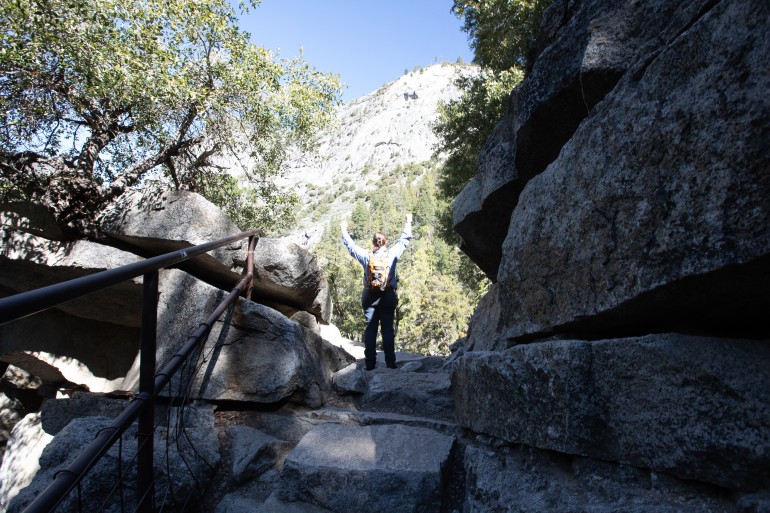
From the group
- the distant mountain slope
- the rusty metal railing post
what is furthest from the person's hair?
the distant mountain slope

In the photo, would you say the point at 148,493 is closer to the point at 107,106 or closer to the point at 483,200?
the point at 483,200

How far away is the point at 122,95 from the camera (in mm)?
6812

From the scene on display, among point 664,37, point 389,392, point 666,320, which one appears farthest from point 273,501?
point 664,37

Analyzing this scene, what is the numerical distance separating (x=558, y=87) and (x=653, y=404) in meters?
2.57

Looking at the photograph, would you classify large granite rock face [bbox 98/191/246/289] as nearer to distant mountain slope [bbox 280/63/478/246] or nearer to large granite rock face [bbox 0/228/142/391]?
large granite rock face [bbox 0/228/142/391]

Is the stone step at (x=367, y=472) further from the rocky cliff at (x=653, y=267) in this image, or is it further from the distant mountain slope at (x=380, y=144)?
the distant mountain slope at (x=380, y=144)

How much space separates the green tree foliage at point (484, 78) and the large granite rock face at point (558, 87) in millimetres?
5699

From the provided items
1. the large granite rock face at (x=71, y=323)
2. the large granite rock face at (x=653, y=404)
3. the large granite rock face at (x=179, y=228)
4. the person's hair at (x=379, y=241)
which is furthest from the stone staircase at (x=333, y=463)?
the large granite rock face at (x=71, y=323)

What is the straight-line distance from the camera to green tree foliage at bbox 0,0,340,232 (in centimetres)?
643

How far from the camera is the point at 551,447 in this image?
2578mm

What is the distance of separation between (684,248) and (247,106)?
8.89 m

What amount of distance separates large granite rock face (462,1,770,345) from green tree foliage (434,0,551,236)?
7.89m

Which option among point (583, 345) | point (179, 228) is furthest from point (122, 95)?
point (583, 345)

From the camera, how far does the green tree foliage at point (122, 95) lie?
6434mm
